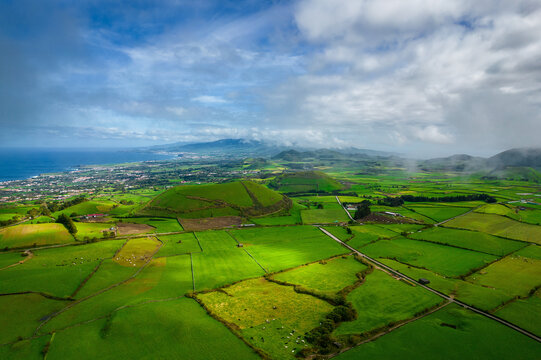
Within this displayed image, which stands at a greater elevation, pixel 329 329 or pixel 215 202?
pixel 329 329

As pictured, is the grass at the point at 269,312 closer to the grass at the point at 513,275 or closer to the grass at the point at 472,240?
the grass at the point at 513,275

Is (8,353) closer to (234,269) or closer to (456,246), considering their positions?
(234,269)

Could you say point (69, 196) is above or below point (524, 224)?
below

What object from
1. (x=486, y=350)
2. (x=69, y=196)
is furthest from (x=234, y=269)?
(x=69, y=196)

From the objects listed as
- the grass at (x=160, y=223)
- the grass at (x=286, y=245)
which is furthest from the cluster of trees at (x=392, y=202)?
the grass at (x=160, y=223)

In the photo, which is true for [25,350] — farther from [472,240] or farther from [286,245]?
[472,240]

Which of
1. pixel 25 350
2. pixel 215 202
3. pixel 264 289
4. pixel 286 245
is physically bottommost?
pixel 286 245

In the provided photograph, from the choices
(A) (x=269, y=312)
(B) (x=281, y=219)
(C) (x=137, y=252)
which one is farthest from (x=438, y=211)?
(C) (x=137, y=252)
